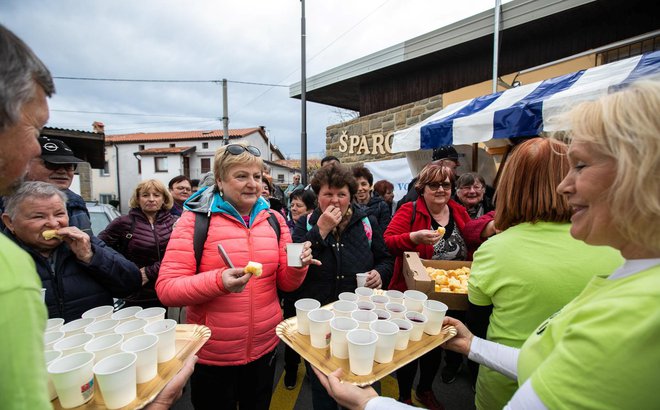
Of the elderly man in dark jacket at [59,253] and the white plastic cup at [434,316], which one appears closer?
the white plastic cup at [434,316]

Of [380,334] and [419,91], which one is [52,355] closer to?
[380,334]

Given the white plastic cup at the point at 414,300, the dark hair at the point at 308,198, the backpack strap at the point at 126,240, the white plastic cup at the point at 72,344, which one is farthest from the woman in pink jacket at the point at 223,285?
the dark hair at the point at 308,198

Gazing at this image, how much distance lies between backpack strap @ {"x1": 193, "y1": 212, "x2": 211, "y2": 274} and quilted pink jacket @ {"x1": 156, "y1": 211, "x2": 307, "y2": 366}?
0.08ft

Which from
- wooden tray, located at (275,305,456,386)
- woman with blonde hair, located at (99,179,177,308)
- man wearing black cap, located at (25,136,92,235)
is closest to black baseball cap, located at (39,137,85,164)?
man wearing black cap, located at (25,136,92,235)

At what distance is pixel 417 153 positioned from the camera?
19.4 ft

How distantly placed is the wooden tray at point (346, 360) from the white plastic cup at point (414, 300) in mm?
173

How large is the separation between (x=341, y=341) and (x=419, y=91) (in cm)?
849

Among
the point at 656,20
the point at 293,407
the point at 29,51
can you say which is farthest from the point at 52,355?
the point at 656,20

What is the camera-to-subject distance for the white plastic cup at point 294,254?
6.61 feet

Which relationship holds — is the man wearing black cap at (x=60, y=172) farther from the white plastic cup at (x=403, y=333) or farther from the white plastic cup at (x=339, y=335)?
the white plastic cup at (x=403, y=333)

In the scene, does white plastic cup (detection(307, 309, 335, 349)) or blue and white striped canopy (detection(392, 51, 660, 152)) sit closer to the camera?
white plastic cup (detection(307, 309, 335, 349))

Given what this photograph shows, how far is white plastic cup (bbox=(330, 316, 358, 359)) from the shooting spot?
1465mm

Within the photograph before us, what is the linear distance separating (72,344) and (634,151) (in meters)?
2.18

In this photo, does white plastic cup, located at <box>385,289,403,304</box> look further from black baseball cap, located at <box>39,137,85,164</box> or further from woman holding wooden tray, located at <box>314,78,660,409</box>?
black baseball cap, located at <box>39,137,85,164</box>
